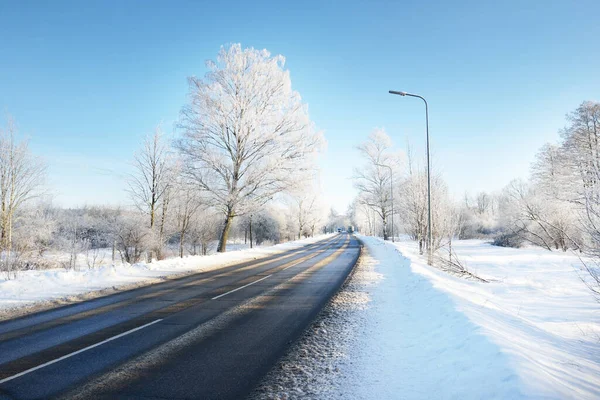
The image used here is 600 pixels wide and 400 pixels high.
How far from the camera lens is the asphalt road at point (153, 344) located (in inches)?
145

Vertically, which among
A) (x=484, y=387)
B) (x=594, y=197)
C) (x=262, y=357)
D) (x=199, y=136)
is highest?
(x=199, y=136)

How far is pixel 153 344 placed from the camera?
5.13 m

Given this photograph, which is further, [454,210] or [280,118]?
[280,118]

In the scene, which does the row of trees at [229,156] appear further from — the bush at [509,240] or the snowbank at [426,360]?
the bush at [509,240]

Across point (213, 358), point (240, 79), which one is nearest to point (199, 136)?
point (240, 79)

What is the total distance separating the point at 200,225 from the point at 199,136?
19542mm

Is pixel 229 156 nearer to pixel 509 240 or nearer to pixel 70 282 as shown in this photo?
pixel 70 282

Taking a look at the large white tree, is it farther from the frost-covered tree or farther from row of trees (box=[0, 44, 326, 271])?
the frost-covered tree

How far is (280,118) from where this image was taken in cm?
2097

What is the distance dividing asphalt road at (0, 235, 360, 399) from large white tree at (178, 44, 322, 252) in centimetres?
1166

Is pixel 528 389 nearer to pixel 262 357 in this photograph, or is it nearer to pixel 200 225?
pixel 262 357

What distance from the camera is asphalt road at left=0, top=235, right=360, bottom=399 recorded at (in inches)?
145

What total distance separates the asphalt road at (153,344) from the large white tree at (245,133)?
38.3 ft

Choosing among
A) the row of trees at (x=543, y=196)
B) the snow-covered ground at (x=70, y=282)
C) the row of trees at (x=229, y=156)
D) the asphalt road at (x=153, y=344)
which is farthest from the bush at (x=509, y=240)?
the snow-covered ground at (x=70, y=282)
